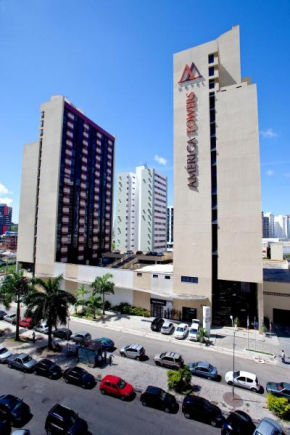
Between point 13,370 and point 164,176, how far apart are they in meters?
117

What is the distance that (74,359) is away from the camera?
1172 inches

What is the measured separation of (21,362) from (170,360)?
16.7 metres

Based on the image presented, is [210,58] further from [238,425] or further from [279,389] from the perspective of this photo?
[238,425]

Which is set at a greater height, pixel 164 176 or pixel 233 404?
pixel 164 176

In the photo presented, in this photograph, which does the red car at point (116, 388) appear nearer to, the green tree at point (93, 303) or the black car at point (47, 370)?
the black car at point (47, 370)

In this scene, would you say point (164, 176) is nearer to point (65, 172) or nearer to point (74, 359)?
point (65, 172)

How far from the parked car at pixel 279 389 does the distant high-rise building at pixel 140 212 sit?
94.8 meters

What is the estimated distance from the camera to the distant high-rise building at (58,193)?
6247 centimetres

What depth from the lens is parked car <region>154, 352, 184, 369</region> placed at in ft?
91.4

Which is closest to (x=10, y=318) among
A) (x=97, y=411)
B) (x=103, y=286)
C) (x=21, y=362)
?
(x=103, y=286)

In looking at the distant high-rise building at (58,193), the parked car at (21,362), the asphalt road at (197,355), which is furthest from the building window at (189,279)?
the distant high-rise building at (58,193)

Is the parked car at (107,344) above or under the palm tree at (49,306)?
under

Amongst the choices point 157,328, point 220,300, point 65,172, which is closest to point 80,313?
point 157,328

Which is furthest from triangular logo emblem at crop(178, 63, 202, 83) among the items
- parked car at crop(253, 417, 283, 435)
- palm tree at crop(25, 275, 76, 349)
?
parked car at crop(253, 417, 283, 435)
